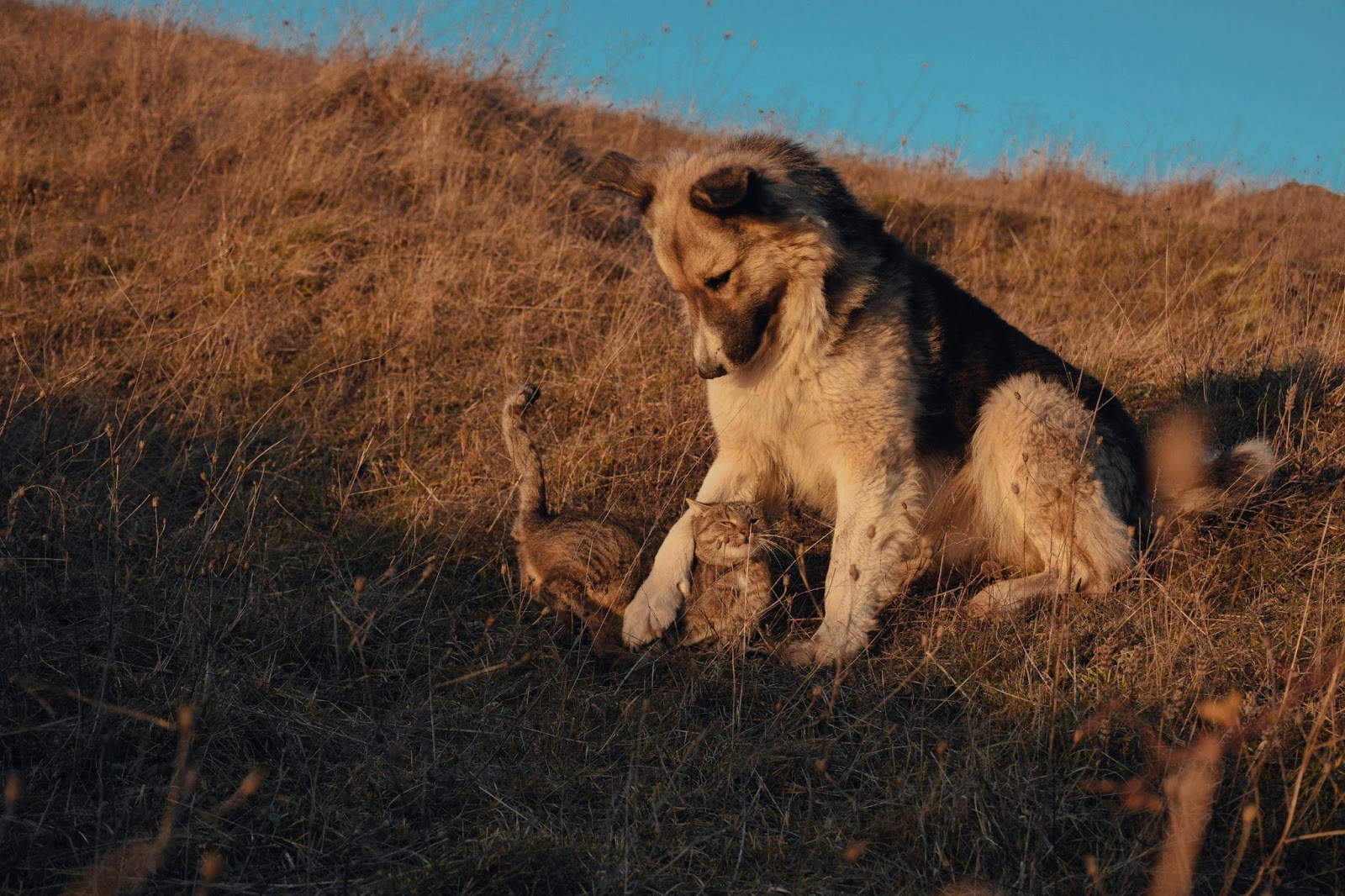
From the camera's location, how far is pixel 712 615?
4.04 meters

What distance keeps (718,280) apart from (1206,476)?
2.47m

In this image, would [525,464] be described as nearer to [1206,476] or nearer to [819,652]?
[819,652]

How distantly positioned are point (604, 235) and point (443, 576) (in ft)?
15.4

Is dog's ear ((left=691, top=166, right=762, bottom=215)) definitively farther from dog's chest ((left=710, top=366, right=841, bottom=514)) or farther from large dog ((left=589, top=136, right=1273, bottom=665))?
dog's chest ((left=710, top=366, right=841, bottom=514))

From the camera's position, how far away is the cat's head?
158 inches

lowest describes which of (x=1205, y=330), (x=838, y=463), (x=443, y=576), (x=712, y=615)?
(x=443, y=576)

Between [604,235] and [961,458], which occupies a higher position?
[604,235]

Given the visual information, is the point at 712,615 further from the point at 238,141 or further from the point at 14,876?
the point at 238,141

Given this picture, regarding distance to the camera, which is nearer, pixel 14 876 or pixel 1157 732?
pixel 14 876

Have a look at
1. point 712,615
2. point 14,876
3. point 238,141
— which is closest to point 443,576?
point 712,615

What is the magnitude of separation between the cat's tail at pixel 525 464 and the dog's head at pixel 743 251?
810mm

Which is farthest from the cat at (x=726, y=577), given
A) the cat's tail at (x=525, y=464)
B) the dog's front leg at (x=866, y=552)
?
the cat's tail at (x=525, y=464)

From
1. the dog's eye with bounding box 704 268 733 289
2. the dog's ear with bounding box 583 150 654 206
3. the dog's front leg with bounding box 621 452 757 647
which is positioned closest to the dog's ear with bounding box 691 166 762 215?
the dog's eye with bounding box 704 268 733 289

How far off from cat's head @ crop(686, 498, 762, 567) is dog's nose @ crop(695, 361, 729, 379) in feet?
1.87
